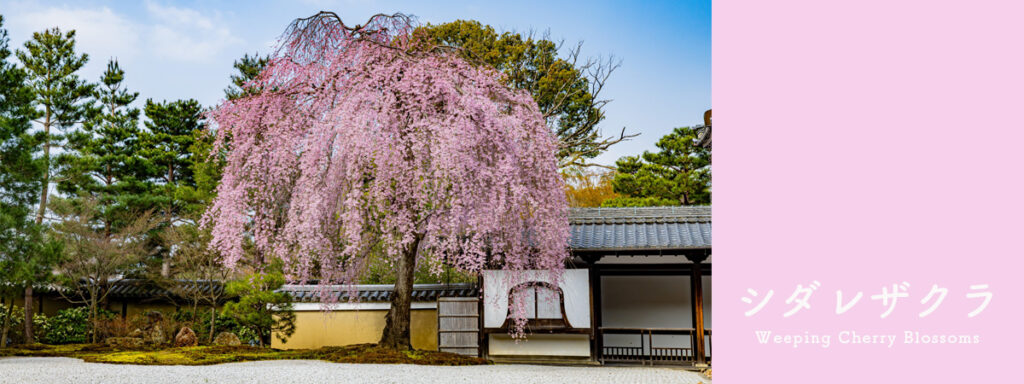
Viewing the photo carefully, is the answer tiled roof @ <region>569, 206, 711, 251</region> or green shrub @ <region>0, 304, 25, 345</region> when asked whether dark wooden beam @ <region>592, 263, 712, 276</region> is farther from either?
green shrub @ <region>0, 304, 25, 345</region>

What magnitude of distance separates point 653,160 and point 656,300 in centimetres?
730

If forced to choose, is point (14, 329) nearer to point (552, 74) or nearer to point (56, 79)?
point (56, 79)

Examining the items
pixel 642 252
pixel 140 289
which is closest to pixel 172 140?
pixel 140 289

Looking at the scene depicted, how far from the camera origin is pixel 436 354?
8469 mm

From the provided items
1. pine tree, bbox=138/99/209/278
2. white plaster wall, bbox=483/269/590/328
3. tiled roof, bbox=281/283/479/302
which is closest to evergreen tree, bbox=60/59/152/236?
pine tree, bbox=138/99/209/278

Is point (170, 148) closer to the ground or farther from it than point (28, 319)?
farther from it

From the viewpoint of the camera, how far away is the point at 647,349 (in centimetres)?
1080

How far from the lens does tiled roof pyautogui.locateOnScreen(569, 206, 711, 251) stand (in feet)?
29.1

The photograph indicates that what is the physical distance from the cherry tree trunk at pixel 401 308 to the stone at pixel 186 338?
18.4 ft

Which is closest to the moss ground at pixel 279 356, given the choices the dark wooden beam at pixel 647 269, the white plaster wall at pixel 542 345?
the white plaster wall at pixel 542 345

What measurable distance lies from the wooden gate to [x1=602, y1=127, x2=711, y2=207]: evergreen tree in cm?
821

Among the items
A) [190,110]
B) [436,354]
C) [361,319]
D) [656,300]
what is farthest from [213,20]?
[656,300]

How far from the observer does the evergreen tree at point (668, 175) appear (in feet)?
56.2

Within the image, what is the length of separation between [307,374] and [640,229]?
5.11 m
